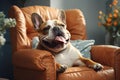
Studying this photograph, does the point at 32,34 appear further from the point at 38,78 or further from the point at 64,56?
the point at 38,78

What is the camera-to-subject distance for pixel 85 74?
213 centimetres

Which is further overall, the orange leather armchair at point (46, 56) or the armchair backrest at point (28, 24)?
the armchair backrest at point (28, 24)

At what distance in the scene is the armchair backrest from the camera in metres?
2.44

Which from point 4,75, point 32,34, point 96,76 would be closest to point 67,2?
point 32,34

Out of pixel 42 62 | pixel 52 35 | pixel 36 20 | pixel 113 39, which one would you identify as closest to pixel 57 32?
pixel 52 35

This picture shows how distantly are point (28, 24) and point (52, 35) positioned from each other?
51 centimetres

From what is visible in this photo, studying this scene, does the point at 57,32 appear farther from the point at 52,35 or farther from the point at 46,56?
the point at 46,56

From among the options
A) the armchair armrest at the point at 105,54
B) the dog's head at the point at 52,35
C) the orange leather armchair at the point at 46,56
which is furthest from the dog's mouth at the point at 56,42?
the armchair armrest at the point at 105,54

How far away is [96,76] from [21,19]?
0.94 metres

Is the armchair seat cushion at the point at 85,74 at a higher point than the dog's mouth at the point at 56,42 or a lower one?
lower

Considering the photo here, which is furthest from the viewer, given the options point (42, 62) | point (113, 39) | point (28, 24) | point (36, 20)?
point (113, 39)

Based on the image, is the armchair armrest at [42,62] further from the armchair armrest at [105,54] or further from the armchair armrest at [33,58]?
the armchair armrest at [105,54]

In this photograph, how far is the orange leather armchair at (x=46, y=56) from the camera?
1.99 m

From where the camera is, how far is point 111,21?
10.4 ft
